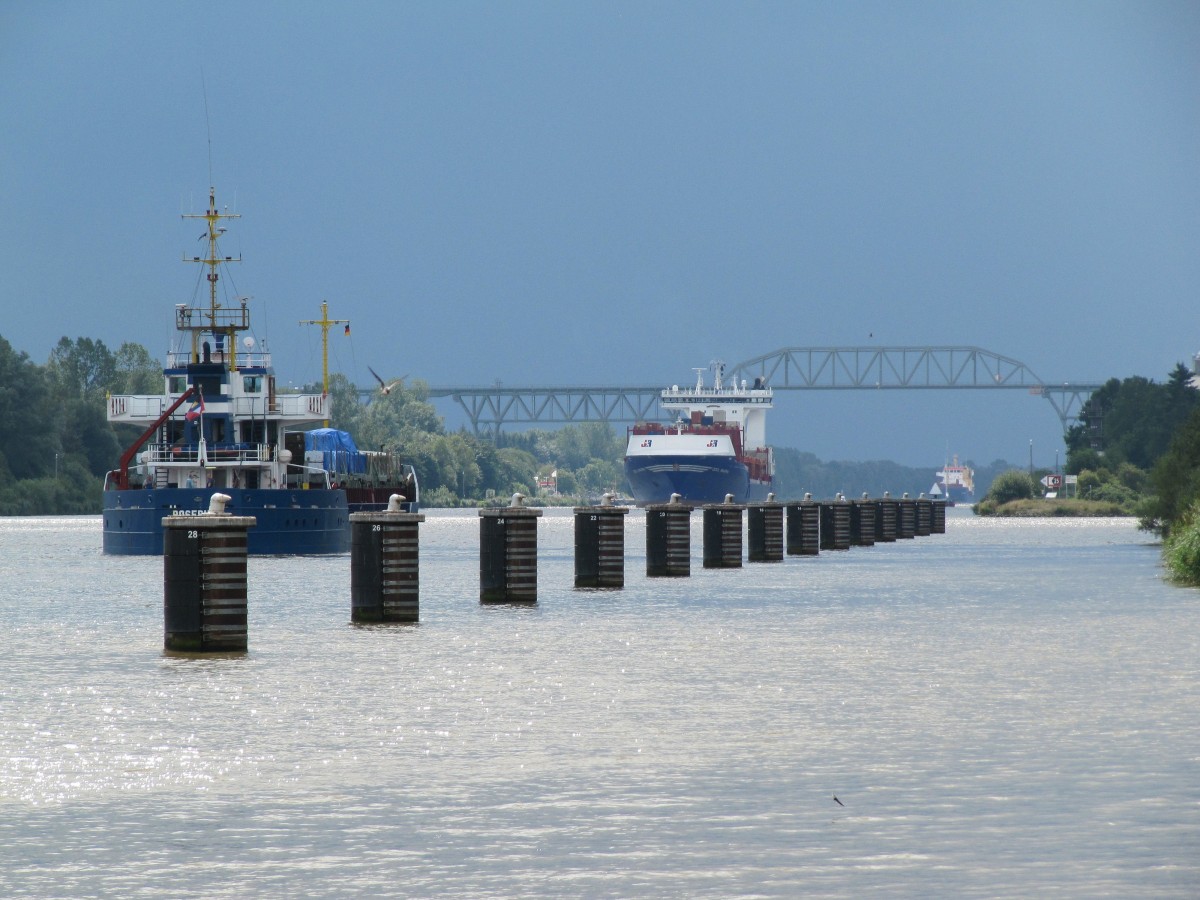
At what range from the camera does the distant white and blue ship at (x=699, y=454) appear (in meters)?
169

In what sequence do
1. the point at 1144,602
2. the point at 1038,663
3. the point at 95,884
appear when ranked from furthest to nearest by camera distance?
the point at 1144,602 < the point at 1038,663 < the point at 95,884

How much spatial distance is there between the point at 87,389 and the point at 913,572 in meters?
127

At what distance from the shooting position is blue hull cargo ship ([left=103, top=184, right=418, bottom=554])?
7731cm

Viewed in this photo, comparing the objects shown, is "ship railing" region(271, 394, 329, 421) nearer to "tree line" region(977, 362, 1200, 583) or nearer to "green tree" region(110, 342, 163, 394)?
"tree line" region(977, 362, 1200, 583)

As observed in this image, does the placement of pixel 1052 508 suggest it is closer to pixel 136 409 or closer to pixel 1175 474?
pixel 1175 474

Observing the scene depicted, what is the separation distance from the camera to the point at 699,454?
169 m

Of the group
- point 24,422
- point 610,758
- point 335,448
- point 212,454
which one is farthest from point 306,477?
point 24,422

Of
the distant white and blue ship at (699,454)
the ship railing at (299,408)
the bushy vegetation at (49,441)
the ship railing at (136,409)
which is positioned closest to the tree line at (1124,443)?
the distant white and blue ship at (699,454)

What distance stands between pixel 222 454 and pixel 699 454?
9310 cm

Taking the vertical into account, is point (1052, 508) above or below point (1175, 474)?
below

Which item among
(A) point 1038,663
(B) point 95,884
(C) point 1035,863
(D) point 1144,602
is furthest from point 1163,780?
(D) point 1144,602

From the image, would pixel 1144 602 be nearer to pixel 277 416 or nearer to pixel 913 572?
pixel 913 572

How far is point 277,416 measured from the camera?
8194 cm

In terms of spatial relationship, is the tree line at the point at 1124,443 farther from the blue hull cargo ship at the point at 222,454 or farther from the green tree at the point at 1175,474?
the blue hull cargo ship at the point at 222,454
